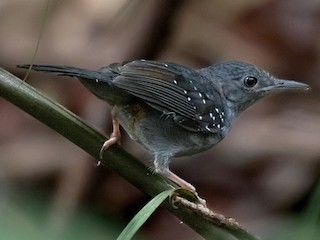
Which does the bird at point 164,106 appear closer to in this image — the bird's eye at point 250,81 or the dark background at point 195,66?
the bird's eye at point 250,81

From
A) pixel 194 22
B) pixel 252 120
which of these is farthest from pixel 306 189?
pixel 194 22

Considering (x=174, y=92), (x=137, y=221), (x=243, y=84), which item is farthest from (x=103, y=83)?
(x=137, y=221)

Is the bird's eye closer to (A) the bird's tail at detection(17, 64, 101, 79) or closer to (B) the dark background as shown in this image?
(B) the dark background

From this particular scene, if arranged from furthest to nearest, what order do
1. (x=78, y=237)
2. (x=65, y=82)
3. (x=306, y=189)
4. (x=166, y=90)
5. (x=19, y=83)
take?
(x=65, y=82) < (x=306, y=189) < (x=166, y=90) < (x=19, y=83) < (x=78, y=237)

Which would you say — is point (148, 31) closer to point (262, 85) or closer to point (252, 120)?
point (262, 85)

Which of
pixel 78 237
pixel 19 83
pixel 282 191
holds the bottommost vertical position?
pixel 282 191

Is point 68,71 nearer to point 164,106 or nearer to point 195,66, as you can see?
point 164,106
